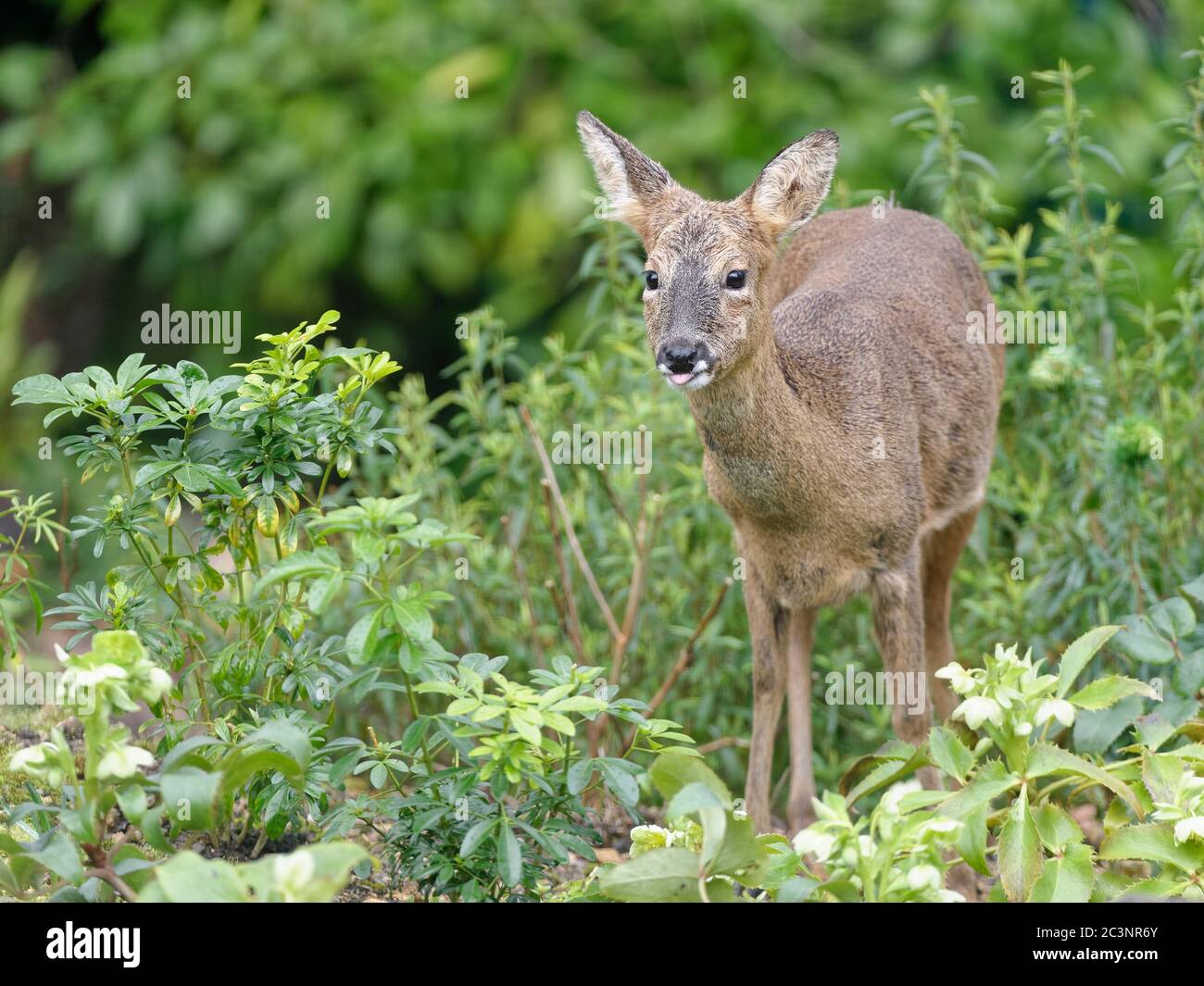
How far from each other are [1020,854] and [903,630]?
1509 millimetres

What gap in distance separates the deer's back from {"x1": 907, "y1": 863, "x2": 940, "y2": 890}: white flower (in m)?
1.88

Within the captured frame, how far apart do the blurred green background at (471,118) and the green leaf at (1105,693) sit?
4.47 metres

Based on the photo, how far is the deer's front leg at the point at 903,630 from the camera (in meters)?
4.80

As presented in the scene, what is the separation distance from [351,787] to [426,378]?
158 inches

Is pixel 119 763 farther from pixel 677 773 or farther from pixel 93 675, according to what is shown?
pixel 677 773

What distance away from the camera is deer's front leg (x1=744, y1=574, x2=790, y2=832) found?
16.2ft

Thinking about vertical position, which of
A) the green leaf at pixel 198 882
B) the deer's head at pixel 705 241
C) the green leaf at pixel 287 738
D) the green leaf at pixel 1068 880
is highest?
the deer's head at pixel 705 241

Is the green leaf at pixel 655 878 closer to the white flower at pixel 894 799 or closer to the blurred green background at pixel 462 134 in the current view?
the white flower at pixel 894 799

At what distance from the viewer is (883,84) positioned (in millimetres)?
8242

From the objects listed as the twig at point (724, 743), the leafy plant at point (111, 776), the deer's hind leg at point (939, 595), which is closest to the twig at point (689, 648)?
the twig at point (724, 743)

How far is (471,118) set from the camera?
8227 mm

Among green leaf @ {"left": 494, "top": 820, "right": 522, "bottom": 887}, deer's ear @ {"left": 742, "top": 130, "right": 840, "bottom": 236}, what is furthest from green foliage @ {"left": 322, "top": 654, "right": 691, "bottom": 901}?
deer's ear @ {"left": 742, "top": 130, "right": 840, "bottom": 236}

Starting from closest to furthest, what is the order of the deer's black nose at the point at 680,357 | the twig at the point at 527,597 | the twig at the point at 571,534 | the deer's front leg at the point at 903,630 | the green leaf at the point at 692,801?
the green leaf at the point at 692,801 → the deer's black nose at the point at 680,357 → the deer's front leg at the point at 903,630 → the twig at the point at 571,534 → the twig at the point at 527,597
